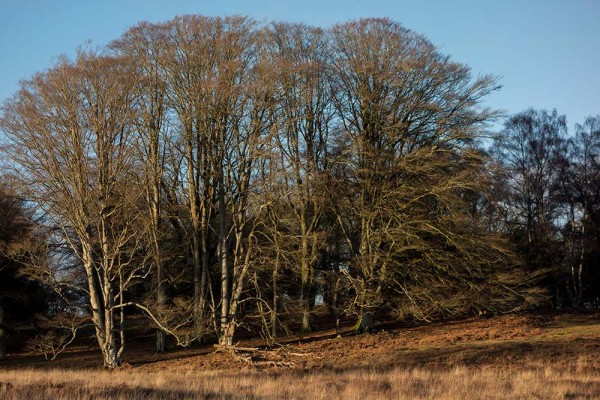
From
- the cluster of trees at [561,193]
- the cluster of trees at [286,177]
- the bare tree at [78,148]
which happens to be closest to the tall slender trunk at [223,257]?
the cluster of trees at [286,177]

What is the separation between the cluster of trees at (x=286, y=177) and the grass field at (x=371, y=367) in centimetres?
170

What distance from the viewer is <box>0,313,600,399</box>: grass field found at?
39.7 feet

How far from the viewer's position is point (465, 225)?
2823 centimetres

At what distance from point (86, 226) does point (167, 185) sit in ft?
21.4

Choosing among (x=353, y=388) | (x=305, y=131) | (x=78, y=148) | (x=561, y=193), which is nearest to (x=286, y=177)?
(x=305, y=131)

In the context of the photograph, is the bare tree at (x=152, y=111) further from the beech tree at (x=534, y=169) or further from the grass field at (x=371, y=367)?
the beech tree at (x=534, y=169)

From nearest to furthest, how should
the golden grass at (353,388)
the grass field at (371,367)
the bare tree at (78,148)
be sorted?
the golden grass at (353,388) < the grass field at (371,367) < the bare tree at (78,148)

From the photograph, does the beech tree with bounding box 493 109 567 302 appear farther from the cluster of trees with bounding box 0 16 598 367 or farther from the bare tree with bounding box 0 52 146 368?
the bare tree with bounding box 0 52 146 368

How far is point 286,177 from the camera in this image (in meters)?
27.5

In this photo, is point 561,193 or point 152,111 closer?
point 152,111

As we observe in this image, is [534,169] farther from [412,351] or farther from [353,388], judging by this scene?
[353,388]

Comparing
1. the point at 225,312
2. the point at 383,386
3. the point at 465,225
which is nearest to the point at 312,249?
the point at 225,312

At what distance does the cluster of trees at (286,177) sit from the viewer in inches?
1010

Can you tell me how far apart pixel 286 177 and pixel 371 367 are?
10.4 meters
